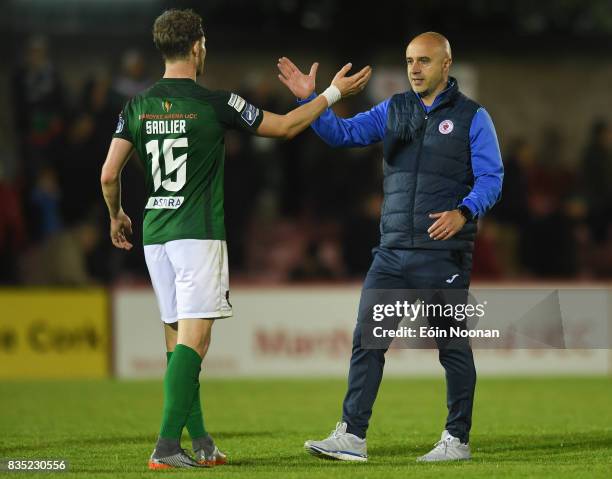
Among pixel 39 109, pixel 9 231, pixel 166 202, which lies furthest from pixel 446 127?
pixel 39 109

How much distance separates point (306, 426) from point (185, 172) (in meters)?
3.29

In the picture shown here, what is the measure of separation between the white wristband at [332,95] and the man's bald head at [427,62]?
0.44 m

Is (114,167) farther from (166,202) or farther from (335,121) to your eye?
(335,121)

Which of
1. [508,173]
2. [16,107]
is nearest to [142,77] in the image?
[16,107]

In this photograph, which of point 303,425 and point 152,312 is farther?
point 152,312

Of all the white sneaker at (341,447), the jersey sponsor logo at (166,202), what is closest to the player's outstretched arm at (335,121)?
the jersey sponsor logo at (166,202)

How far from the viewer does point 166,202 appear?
23.4 feet

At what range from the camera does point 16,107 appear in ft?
56.4

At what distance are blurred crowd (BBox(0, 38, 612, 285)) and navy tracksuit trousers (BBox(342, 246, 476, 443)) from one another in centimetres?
850

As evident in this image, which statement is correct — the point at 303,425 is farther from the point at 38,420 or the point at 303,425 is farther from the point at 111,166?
the point at 111,166

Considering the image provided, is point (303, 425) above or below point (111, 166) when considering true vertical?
below

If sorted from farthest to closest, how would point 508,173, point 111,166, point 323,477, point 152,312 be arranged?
point 508,173 → point 152,312 → point 111,166 → point 323,477

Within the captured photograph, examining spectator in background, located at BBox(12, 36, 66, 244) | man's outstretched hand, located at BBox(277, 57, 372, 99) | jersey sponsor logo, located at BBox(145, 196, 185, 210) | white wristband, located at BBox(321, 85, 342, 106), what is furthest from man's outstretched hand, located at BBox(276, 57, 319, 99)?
spectator in background, located at BBox(12, 36, 66, 244)

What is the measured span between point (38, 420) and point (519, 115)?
39.0 feet
